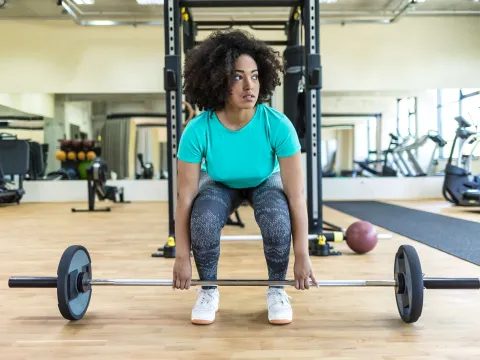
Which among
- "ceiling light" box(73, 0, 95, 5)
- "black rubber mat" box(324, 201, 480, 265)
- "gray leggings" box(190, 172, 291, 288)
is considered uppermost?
"ceiling light" box(73, 0, 95, 5)

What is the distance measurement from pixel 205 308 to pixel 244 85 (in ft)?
2.22

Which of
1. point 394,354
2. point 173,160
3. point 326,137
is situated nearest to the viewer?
point 394,354

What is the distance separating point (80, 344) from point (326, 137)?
18.7 feet

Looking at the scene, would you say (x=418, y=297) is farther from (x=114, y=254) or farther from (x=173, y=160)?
(x=114, y=254)

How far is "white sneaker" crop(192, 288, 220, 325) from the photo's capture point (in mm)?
1299

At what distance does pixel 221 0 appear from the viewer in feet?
8.05

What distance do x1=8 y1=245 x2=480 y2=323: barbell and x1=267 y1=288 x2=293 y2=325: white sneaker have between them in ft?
0.42

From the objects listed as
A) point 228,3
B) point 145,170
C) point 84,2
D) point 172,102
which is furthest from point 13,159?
point 228,3

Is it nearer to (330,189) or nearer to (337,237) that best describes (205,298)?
(337,237)

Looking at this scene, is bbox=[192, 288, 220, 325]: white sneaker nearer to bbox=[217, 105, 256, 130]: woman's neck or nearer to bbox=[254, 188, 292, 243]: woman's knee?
bbox=[254, 188, 292, 243]: woman's knee

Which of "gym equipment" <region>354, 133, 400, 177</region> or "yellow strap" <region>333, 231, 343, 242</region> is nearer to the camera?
"yellow strap" <region>333, 231, 343, 242</region>

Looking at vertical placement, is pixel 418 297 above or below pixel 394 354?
Answer: above

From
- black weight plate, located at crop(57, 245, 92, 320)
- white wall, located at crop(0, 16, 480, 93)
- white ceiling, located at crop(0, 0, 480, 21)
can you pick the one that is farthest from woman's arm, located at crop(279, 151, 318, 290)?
white wall, located at crop(0, 16, 480, 93)

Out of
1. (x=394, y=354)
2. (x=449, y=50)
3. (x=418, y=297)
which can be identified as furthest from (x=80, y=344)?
(x=449, y=50)
